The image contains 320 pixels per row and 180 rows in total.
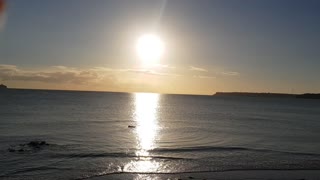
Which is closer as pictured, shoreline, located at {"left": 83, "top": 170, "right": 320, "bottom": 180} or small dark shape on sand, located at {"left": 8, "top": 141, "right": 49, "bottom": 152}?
shoreline, located at {"left": 83, "top": 170, "right": 320, "bottom": 180}

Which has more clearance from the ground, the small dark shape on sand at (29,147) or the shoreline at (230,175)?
the small dark shape on sand at (29,147)

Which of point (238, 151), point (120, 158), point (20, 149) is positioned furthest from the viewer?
point (238, 151)

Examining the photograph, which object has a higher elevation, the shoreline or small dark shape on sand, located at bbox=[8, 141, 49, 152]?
small dark shape on sand, located at bbox=[8, 141, 49, 152]

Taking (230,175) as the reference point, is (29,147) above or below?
above

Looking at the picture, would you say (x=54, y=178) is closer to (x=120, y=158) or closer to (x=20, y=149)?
(x=120, y=158)

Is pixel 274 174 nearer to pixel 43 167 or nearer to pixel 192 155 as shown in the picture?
pixel 192 155

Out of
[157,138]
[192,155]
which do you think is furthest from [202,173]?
[157,138]

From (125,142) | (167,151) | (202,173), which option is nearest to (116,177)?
(202,173)

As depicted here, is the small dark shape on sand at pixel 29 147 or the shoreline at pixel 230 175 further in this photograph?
the small dark shape on sand at pixel 29 147

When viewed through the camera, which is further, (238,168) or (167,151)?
(167,151)

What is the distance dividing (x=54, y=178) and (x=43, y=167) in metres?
3.35

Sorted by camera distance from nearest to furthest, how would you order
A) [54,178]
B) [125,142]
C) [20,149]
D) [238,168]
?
1. [54,178]
2. [238,168]
3. [20,149]
4. [125,142]

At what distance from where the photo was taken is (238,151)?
33.7 metres

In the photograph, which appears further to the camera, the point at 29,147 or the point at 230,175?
the point at 29,147
